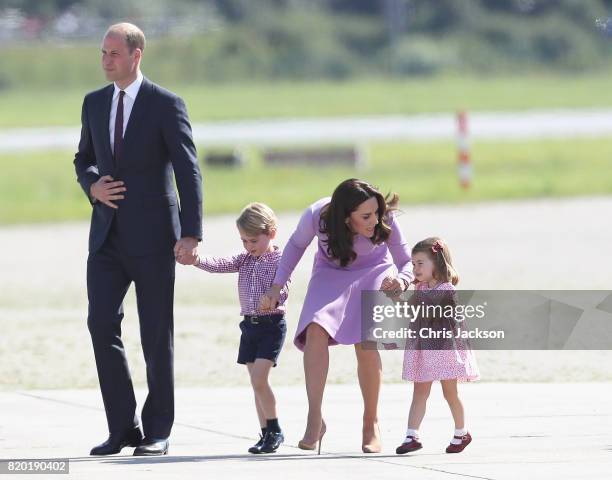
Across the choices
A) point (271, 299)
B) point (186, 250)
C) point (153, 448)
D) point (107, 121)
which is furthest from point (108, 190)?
point (153, 448)

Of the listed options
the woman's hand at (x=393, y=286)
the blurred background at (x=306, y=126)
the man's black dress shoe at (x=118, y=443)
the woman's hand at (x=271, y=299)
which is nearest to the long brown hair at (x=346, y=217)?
the woman's hand at (x=393, y=286)

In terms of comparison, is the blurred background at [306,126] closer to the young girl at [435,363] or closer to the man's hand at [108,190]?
the young girl at [435,363]

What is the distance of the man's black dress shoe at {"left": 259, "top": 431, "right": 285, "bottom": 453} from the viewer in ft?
25.3

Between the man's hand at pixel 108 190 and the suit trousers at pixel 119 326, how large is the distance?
0.14m

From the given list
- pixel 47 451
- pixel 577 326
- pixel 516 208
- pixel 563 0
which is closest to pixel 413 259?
pixel 47 451

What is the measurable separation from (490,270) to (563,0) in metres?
56.9

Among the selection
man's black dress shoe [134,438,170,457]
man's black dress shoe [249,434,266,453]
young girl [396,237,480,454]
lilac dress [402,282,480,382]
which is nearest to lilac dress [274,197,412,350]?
young girl [396,237,480,454]

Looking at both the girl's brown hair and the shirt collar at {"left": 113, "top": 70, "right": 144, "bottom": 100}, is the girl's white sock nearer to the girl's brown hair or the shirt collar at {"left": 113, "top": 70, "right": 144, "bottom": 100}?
the girl's brown hair

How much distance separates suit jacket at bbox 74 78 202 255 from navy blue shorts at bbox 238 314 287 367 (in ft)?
1.85

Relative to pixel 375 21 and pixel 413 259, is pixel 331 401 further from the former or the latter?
pixel 375 21

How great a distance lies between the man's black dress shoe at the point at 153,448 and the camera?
7754mm

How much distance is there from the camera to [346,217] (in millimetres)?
7574

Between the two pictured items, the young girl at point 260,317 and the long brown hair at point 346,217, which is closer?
the long brown hair at point 346,217

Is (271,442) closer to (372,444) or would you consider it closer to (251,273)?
(372,444)
